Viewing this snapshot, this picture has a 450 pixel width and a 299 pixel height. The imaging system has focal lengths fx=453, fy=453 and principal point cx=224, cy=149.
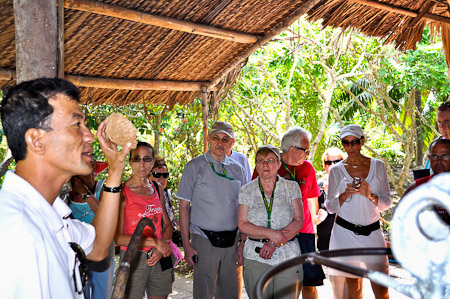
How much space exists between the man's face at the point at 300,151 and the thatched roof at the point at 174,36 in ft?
4.25

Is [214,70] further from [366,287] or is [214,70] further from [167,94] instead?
[366,287]

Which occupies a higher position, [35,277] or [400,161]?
[400,161]

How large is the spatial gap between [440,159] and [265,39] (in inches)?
91.6

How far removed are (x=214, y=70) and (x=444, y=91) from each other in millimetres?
5421

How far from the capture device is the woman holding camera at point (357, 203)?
3.81 metres

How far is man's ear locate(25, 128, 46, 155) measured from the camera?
1.51 metres

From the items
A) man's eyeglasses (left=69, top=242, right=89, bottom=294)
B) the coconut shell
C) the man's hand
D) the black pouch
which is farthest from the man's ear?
the man's hand

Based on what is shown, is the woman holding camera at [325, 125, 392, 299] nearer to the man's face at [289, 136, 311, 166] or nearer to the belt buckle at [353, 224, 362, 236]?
the belt buckle at [353, 224, 362, 236]

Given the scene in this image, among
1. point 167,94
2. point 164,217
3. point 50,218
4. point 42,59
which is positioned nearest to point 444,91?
point 167,94

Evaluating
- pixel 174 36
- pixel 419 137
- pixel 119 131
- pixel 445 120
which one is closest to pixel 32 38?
pixel 119 131

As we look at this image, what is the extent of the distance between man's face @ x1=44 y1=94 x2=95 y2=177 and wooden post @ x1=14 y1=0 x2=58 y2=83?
2.98 feet

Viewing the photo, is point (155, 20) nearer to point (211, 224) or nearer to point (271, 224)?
point (211, 224)

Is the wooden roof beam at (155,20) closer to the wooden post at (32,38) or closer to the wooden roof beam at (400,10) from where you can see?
the wooden post at (32,38)

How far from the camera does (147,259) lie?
3.75 meters
